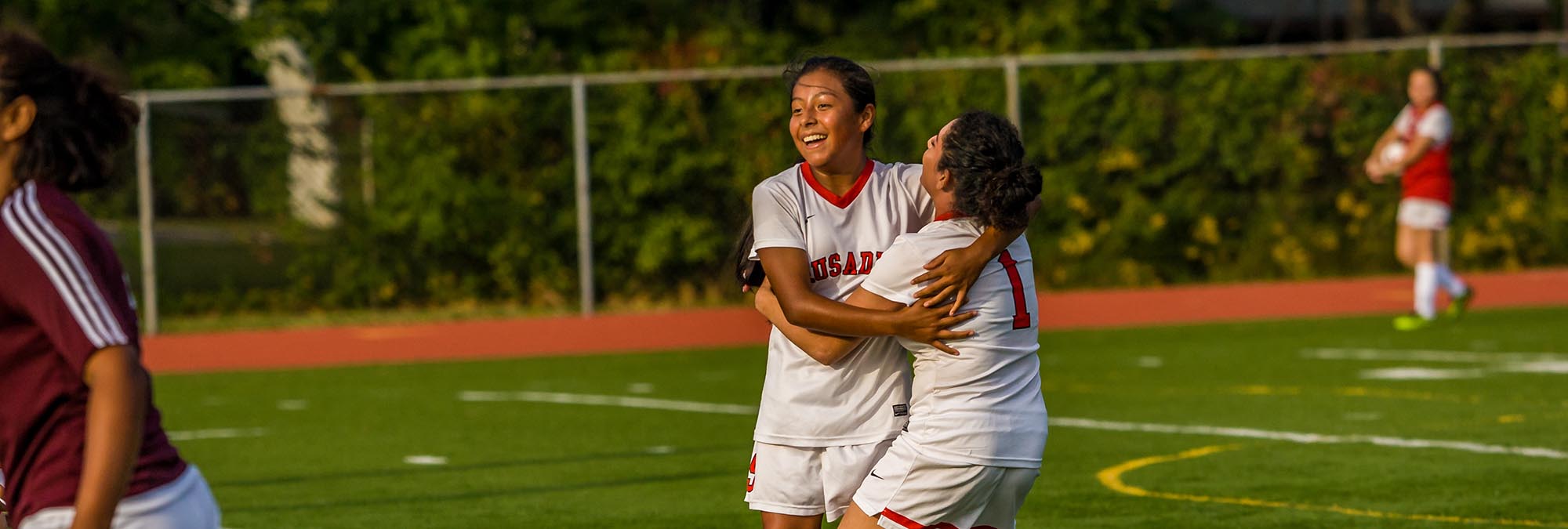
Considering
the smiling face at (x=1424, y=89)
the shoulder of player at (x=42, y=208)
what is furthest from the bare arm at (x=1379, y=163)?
the shoulder of player at (x=42, y=208)

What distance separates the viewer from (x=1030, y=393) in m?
4.36

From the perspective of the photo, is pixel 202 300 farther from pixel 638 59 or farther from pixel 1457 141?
pixel 1457 141

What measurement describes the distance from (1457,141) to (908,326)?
16.6 m

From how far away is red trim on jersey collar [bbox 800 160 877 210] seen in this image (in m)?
4.75

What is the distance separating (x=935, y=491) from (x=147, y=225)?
15.0 meters

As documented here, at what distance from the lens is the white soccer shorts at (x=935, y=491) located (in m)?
4.26

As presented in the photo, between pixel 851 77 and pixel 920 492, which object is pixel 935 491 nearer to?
pixel 920 492

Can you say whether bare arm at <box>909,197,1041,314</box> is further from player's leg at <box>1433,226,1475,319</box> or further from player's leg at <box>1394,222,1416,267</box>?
player's leg at <box>1394,222,1416,267</box>

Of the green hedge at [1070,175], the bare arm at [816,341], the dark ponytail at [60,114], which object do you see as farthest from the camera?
the green hedge at [1070,175]

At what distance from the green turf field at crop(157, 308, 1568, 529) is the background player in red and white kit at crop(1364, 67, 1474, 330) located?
290 mm

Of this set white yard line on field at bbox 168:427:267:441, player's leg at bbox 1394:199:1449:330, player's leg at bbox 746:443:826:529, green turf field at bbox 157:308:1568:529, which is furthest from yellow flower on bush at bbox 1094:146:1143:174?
player's leg at bbox 746:443:826:529

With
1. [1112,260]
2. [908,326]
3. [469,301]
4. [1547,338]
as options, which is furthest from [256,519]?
[1112,260]

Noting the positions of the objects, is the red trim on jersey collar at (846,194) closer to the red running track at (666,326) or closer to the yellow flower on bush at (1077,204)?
the red running track at (666,326)

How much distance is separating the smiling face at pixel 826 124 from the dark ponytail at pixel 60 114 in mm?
1902
